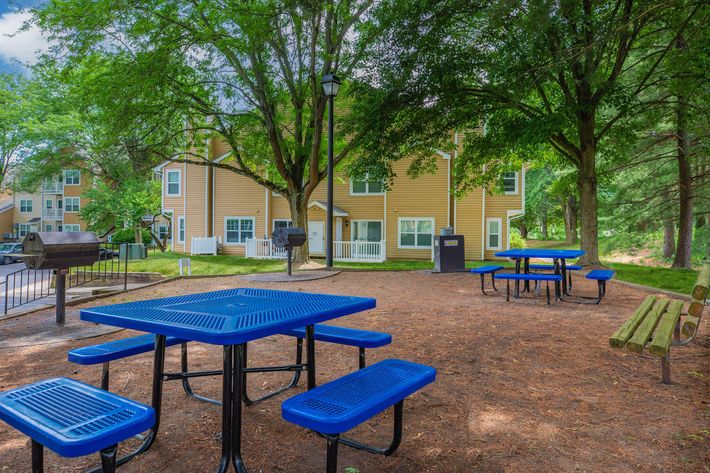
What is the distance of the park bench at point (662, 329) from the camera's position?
329 centimetres

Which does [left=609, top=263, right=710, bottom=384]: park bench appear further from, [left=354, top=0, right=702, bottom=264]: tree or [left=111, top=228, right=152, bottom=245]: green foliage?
[left=111, top=228, right=152, bottom=245]: green foliage

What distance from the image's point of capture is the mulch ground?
99.7 inches

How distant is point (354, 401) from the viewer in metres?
2.16

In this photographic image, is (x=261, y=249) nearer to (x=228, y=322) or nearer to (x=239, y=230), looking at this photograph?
(x=239, y=230)

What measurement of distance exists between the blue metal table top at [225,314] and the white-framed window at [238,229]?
2203 centimetres

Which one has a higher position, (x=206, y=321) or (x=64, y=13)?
(x=64, y=13)

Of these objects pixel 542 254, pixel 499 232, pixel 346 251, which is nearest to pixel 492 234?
pixel 499 232

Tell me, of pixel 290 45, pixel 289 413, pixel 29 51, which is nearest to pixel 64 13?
pixel 29 51

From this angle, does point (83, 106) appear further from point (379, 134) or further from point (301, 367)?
point (301, 367)

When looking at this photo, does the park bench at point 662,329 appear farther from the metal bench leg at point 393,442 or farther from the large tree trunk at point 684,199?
the large tree trunk at point 684,199

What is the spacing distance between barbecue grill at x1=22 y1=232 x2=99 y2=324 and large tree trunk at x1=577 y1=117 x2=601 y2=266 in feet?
41.3

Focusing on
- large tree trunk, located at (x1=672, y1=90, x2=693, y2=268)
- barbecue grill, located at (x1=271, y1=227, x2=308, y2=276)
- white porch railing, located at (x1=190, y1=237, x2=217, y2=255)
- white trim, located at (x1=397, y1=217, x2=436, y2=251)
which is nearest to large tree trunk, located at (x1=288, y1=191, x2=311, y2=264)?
barbecue grill, located at (x1=271, y1=227, x2=308, y2=276)

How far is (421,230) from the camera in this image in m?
22.7

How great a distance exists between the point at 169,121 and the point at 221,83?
96.1 inches
